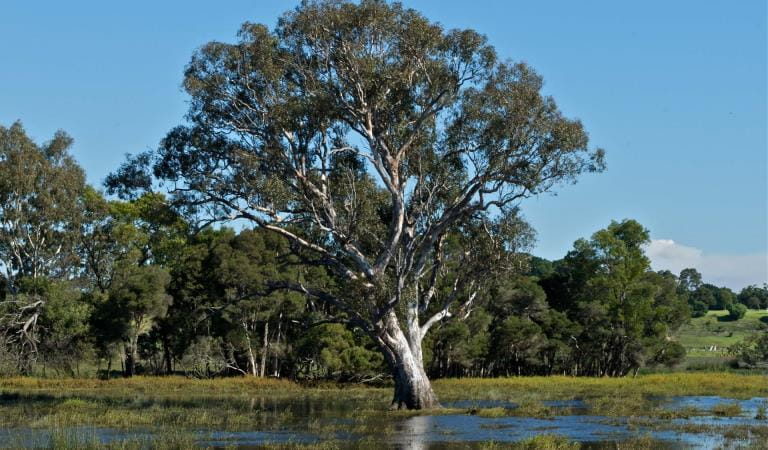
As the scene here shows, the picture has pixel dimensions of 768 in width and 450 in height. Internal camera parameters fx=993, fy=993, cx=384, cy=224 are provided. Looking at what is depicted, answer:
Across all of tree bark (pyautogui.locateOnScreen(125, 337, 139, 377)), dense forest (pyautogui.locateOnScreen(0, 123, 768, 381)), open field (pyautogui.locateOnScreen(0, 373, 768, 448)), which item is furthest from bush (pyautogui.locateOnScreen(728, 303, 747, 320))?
tree bark (pyautogui.locateOnScreen(125, 337, 139, 377))

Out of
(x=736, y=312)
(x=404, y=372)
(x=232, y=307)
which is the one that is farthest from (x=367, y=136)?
(x=736, y=312)

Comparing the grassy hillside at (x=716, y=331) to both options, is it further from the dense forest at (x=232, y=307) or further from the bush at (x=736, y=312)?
the dense forest at (x=232, y=307)

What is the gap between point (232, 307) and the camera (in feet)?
212

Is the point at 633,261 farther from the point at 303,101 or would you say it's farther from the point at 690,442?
the point at 690,442

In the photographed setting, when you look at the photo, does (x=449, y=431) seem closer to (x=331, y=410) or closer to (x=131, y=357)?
(x=331, y=410)

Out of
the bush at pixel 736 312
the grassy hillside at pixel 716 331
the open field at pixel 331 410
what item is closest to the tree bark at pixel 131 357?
the open field at pixel 331 410

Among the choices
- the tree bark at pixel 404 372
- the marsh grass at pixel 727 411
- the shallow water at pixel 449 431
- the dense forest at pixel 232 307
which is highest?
the dense forest at pixel 232 307

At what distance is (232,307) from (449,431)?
116ft

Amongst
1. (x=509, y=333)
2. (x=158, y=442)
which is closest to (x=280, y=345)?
(x=509, y=333)

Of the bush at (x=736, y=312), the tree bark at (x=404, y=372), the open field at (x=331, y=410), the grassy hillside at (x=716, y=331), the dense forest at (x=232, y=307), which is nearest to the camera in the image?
the open field at (x=331, y=410)

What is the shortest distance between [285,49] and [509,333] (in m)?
31.5

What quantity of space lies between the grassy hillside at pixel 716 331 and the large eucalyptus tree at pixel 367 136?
53.4m

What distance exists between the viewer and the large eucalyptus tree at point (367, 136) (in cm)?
4259

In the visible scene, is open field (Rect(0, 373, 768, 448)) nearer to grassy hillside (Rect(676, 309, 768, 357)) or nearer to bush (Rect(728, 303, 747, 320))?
grassy hillside (Rect(676, 309, 768, 357))
